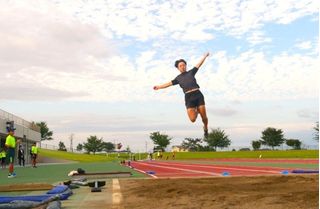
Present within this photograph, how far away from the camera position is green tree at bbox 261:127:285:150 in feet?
282

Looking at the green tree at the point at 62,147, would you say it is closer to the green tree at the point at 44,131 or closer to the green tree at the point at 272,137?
the green tree at the point at 44,131

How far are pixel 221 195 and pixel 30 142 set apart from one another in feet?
166

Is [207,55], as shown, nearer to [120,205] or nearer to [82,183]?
[82,183]

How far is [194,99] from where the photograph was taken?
55.9 feet

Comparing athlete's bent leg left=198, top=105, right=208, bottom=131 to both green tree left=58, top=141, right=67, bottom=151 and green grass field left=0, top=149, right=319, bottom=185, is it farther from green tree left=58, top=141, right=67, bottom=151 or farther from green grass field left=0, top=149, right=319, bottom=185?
green tree left=58, top=141, right=67, bottom=151

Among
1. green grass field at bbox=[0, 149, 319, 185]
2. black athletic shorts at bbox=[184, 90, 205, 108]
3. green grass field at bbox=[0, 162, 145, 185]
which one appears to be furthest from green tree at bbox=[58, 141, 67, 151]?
black athletic shorts at bbox=[184, 90, 205, 108]

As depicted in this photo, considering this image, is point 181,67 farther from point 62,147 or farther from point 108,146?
point 108,146

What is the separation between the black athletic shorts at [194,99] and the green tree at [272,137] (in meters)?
71.7

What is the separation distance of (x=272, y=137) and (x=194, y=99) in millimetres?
72337

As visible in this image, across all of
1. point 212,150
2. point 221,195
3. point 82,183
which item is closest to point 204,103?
point 82,183

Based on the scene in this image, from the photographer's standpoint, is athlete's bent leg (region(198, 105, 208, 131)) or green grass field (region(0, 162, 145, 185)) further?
athlete's bent leg (region(198, 105, 208, 131))

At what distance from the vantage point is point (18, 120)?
160 feet

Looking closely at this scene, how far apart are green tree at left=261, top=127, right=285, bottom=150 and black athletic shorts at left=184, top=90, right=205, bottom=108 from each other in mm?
71689

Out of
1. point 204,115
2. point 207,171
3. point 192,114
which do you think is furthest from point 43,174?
point 204,115
